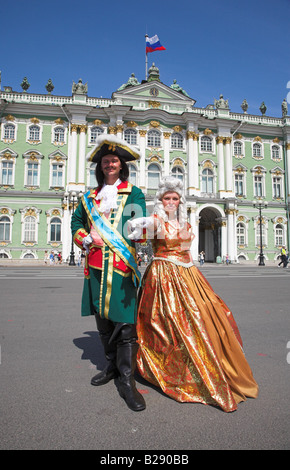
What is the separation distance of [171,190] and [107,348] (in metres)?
1.64

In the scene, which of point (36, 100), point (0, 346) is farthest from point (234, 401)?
point (36, 100)

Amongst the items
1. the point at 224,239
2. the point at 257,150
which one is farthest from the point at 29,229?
the point at 257,150

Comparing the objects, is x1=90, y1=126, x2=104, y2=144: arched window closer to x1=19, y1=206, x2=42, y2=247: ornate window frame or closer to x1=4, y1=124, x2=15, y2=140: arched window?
x1=4, y1=124, x2=15, y2=140: arched window

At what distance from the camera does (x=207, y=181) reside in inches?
1221

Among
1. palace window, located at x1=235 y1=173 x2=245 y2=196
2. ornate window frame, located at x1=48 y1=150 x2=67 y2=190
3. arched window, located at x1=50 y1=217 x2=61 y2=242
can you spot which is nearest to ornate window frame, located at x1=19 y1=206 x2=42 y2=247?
arched window, located at x1=50 y1=217 x2=61 y2=242

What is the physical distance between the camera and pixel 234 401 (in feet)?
7.95

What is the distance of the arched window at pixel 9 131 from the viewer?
27906 mm

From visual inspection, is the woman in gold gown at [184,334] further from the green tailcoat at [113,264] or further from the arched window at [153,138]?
the arched window at [153,138]

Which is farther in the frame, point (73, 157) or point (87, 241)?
point (73, 157)

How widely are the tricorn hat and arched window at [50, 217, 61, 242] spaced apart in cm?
2581

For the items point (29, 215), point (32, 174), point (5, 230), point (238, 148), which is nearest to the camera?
point (5, 230)

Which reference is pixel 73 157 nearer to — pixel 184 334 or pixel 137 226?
pixel 137 226

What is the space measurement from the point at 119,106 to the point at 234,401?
28941 mm
